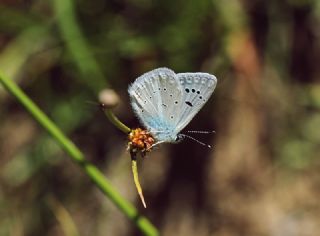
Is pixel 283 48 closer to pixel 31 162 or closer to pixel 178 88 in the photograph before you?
pixel 31 162

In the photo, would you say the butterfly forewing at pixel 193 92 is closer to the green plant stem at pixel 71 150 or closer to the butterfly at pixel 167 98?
the butterfly at pixel 167 98

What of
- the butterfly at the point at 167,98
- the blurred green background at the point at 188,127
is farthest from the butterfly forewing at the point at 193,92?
the blurred green background at the point at 188,127

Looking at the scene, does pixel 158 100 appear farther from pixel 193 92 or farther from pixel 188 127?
pixel 188 127

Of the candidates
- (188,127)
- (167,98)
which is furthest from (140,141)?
(188,127)

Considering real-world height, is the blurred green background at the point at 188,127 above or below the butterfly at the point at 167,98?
below

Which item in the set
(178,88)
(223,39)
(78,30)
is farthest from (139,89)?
(223,39)

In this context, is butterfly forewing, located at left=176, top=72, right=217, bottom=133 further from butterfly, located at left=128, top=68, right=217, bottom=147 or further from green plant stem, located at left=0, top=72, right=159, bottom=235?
green plant stem, located at left=0, top=72, right=159, bottom=235

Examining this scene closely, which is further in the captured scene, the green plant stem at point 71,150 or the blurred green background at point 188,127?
the blurred green background at point 188,127
